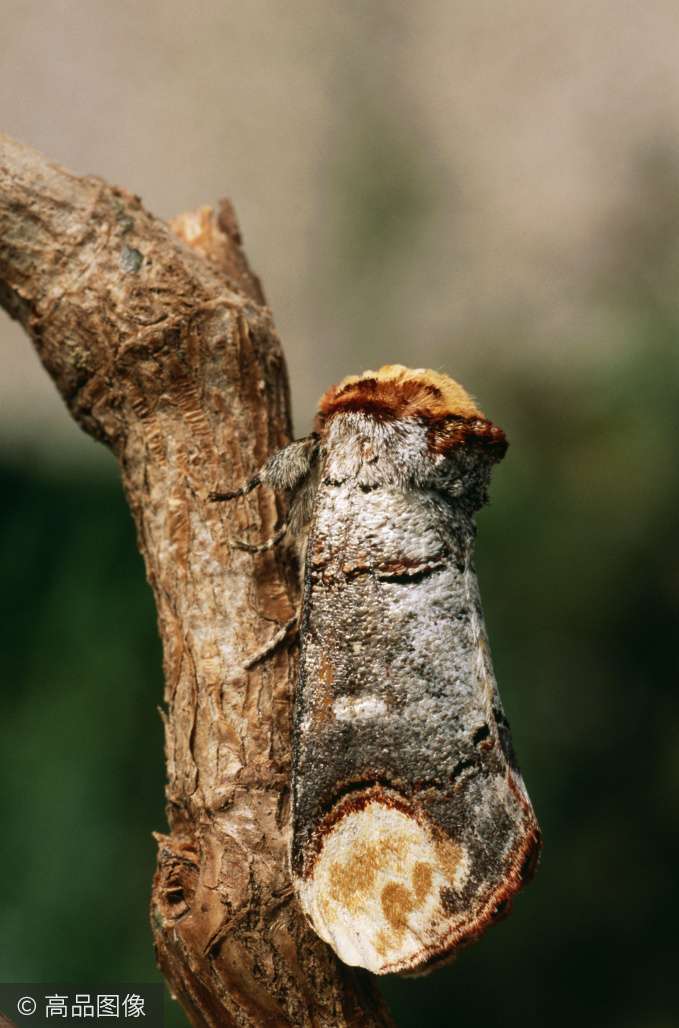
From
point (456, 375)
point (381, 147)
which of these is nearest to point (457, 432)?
point (456, 375)

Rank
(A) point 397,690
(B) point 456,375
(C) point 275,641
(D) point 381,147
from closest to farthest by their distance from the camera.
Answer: (A) point 397,690, (C) point 275,641, (B) point 456,375, (D) point 381,147

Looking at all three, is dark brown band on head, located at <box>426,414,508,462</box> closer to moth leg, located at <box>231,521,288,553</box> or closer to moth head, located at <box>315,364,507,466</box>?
moth head, located at <box>315,364,507,466</box>

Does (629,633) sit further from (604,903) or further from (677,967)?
(677,967)

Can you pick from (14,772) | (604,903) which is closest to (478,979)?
(604,903)

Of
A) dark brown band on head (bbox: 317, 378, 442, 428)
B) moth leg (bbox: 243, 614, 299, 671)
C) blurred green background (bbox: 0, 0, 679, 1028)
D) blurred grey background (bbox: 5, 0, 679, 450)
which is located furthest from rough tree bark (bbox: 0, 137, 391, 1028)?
blurred grey background (bbox: 5, 0, 679, 450)

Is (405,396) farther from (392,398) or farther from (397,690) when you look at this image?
(397,690)

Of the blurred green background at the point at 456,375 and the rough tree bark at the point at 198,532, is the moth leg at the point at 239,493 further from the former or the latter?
the blurred green background at the point at 456,375

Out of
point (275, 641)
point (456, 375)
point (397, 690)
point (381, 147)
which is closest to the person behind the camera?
point (397, 690)

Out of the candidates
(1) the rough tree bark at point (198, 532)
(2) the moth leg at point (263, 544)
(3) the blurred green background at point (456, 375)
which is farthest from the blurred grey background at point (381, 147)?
(2) the moth leg at point (263, 544)
